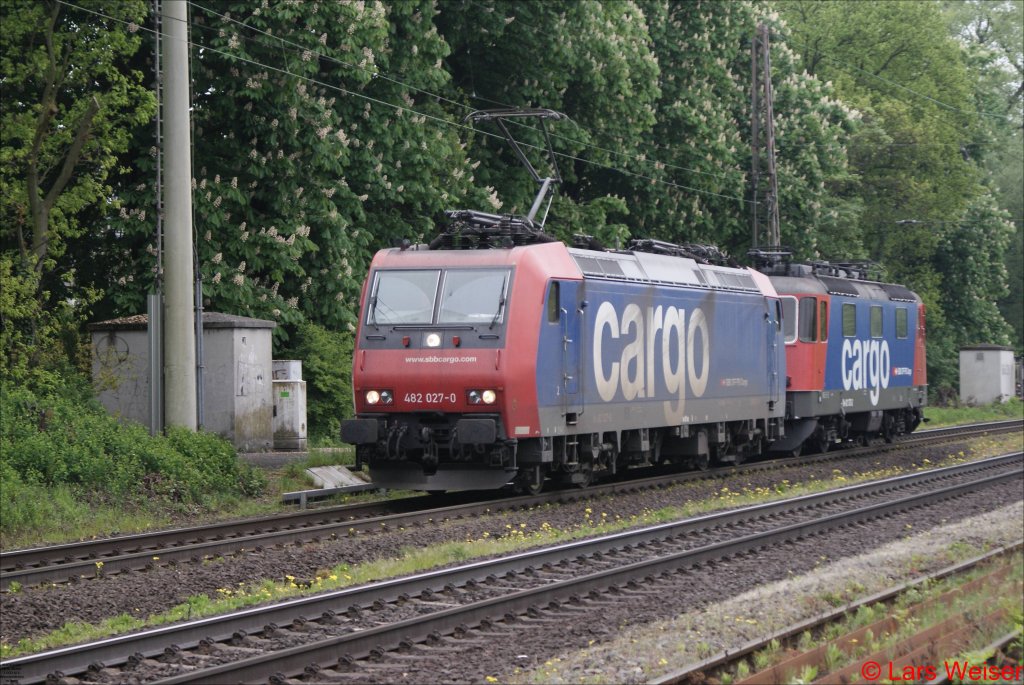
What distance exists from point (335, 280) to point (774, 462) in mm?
8561

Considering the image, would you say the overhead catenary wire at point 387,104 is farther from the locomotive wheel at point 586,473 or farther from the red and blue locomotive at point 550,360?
the locomotive wheel at point 586,473

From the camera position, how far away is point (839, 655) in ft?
28.7

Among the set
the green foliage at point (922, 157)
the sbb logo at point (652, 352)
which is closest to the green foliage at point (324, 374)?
the sbb logo at point (652, 352)

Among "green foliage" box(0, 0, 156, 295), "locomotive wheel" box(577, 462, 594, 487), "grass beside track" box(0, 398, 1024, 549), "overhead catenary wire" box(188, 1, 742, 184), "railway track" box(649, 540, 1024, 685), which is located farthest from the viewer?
"overhead catenary wire" box(188, 1, 742, 184)

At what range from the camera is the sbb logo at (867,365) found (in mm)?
27453

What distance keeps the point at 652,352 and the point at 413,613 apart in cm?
1062

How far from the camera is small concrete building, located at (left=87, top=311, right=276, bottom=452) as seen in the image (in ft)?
67.2

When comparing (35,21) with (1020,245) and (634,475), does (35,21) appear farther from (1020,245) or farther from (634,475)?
(1020,245)

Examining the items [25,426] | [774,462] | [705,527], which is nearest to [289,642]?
[705,527]

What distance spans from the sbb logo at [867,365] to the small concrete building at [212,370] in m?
12.2

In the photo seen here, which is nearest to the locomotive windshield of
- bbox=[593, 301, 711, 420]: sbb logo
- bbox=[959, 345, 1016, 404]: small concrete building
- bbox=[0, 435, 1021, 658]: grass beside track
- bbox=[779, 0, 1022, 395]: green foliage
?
bbox=[593, 301, 711, 420]: sbb logo

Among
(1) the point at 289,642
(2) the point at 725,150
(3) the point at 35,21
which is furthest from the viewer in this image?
(2) the point at 725,150

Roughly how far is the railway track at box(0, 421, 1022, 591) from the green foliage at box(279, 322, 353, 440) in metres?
5.55

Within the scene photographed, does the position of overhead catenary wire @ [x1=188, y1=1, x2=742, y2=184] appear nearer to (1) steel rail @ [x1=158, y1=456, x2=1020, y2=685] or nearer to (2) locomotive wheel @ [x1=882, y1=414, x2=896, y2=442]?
(2) locomotive wheel @ [x1=882, y1=414, x2=896, y2=442]
